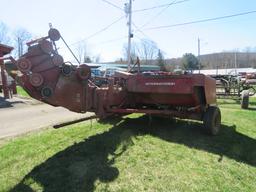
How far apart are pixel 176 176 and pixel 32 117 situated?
680 centimetres

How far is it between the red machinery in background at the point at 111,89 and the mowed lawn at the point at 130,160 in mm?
481

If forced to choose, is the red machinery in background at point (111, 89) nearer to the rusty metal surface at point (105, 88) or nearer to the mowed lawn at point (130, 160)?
the rusty metal surface at point (105, 88)

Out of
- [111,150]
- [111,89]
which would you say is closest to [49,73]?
[111,150]

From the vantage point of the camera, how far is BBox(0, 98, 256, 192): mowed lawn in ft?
12.3

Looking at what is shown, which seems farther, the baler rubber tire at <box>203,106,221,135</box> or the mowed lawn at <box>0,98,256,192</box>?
the baler rubber tire at <box>203,106,221,135</box>

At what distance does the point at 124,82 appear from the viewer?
656 cm

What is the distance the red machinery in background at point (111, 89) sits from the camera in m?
4.51

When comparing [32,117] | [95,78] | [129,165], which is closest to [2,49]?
[32,117]

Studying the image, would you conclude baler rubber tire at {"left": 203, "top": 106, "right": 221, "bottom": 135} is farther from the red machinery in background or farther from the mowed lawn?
the mowed lawn

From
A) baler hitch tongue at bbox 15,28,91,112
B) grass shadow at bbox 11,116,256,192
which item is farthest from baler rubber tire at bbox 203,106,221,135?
baler hitch tongue at bbox 15,28,91,112

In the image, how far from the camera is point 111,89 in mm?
6191

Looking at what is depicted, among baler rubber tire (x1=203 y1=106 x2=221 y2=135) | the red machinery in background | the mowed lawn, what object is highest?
the red machinery in background

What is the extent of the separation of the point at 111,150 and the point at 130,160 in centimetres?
59

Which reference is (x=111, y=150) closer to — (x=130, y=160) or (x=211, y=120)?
(x=130, y=160)
